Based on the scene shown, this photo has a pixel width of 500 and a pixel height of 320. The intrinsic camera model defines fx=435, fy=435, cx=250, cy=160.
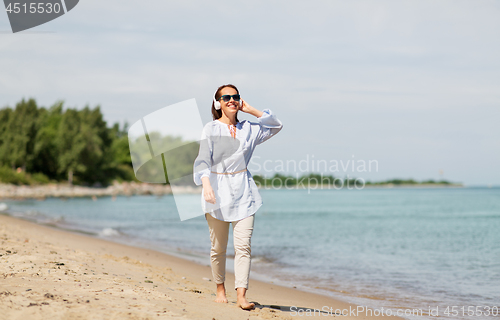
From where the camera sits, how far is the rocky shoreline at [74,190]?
4736cm

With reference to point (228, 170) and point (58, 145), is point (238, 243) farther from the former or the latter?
point (58, 145)

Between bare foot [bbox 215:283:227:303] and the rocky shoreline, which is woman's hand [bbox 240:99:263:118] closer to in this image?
bare foot [bbox 215:283:227:303]

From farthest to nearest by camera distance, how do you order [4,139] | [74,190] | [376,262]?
[74,190]
[4,139]
[376,262]

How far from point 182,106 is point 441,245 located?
41.4 ft

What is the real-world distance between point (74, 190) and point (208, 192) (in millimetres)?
59548

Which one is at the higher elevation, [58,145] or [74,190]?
[58,145]

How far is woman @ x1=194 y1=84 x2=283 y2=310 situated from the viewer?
13.1 ft

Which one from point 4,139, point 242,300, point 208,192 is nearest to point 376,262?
point 242,300

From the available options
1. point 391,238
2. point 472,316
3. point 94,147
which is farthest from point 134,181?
point 472,316

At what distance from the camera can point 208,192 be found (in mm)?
3840

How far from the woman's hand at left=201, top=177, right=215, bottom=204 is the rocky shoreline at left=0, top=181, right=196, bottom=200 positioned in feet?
149

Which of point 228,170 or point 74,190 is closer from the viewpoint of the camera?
point 228,170

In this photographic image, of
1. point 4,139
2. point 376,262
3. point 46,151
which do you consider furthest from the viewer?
point 46,151

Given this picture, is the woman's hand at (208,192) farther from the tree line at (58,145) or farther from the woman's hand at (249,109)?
the tree line at (58,145)
